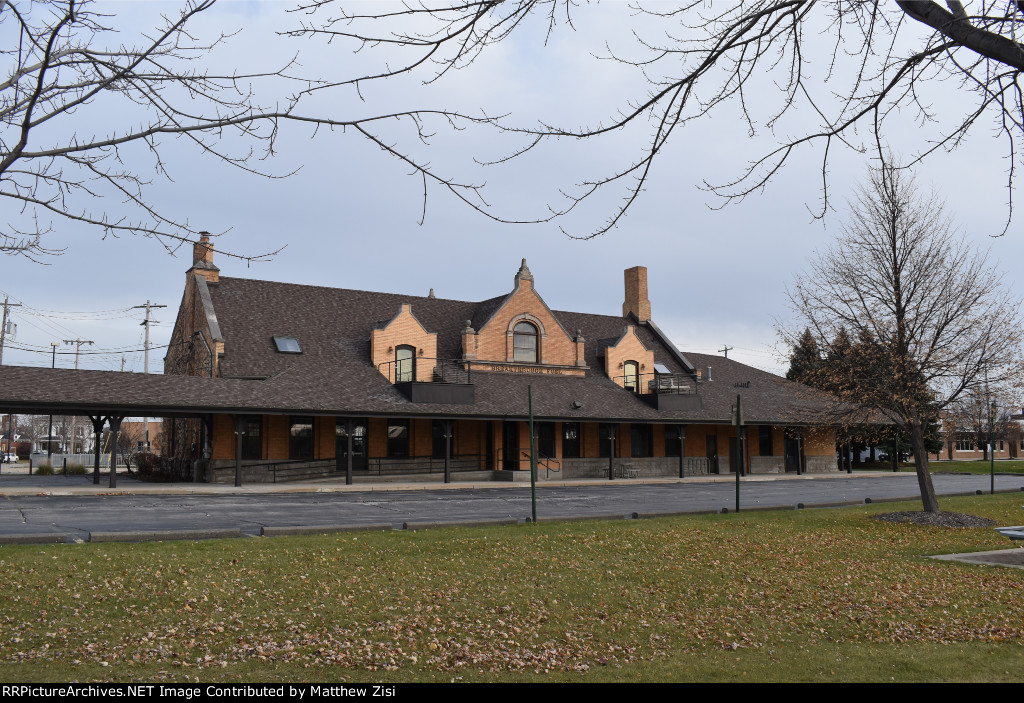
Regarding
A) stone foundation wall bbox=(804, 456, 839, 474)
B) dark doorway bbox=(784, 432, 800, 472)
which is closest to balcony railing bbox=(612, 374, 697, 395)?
dark doorway bbox=(784, 432, 800, 472)

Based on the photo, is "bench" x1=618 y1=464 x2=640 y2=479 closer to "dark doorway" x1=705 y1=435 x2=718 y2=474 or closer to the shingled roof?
the shingled roof

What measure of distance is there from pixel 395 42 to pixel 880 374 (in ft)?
57.7

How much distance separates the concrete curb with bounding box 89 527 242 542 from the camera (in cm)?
1380

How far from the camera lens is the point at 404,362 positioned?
40.3 metres

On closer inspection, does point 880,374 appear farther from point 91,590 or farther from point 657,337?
point 657,337

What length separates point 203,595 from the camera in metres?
9.52

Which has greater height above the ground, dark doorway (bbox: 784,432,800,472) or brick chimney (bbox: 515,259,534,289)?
brick chimney (bbox: 515,259,534,289)

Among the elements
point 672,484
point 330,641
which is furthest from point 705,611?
point 672,484

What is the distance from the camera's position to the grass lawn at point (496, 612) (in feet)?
24.3

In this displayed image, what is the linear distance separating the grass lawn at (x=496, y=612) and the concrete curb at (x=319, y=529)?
1.14m

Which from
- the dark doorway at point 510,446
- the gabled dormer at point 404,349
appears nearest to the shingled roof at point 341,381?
the gabled dormer at point 404,349

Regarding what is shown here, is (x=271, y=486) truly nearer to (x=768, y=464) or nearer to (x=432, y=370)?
(x=432, y=370)

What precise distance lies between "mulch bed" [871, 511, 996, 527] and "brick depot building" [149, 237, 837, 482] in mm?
10927

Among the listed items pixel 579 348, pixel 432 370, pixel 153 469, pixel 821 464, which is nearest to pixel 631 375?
pixel 579 348
